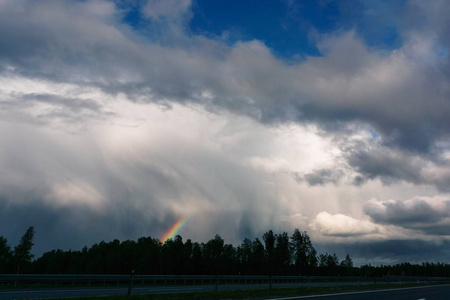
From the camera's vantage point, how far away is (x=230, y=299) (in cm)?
1958

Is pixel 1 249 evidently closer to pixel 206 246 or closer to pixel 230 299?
pixel 206 246

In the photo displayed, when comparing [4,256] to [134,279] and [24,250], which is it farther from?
[134,279]

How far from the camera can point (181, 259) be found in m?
113

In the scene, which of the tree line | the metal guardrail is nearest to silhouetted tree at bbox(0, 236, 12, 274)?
the tree line

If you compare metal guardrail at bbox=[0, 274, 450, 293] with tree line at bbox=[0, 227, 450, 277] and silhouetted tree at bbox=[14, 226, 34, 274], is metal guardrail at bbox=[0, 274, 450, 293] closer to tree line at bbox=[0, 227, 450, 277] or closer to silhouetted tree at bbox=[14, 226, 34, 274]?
tree line at bbox=[0, 227, 450, 277]

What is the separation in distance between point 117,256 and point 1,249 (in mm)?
35289

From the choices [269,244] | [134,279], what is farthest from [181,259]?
[134,279]

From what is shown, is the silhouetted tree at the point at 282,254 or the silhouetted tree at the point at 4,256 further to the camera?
the silhouetted tree at the point at 282,254

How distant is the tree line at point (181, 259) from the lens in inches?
4424

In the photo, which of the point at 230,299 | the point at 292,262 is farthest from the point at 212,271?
the point at 230,299

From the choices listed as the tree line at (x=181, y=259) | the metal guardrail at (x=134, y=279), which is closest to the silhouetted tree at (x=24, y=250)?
the tree line at (x=181, y=259)

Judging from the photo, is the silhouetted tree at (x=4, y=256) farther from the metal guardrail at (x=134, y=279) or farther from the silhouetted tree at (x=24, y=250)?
the metal guardrail at (x=134, y=279)

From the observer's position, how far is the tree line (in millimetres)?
112375

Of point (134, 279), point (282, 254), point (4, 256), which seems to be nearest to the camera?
point (134, 279)
